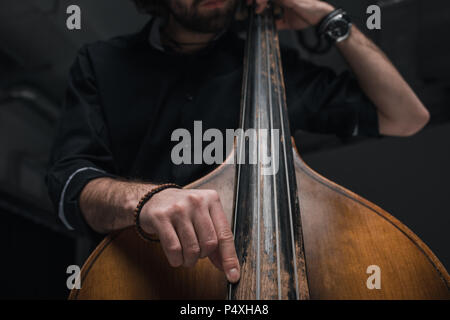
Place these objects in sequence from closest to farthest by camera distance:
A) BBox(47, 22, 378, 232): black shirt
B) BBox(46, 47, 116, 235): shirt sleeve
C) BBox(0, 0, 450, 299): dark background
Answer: BBox(46, 47, 116, 235): shirt sleeve, BBox(47, 22, 378, 232): black shirt, BBox(0, 0, 450, 299): dark background

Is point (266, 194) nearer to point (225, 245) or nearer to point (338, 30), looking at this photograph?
point (225, 245)

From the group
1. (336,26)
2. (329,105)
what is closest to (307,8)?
(336,26)

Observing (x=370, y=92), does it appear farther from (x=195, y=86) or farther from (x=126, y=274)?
(x=126, y=274)

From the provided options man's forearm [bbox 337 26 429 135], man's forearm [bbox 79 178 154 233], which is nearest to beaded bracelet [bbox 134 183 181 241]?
man's forearm [bbox 79 178 154 233]

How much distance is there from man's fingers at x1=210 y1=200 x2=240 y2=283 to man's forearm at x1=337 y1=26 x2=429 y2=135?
0.59m

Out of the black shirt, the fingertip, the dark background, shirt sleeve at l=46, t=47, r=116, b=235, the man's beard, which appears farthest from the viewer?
the dark background

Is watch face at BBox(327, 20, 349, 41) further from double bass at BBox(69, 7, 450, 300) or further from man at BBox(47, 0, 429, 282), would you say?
double bass at BBox(69, 7, 450, 300)

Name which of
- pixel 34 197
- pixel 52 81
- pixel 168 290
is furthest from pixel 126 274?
pixel 34 197

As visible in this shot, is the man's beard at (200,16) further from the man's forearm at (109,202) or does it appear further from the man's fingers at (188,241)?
the man's fingers at (188,241)

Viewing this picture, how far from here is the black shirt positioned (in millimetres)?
699

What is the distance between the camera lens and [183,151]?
73 centimetres

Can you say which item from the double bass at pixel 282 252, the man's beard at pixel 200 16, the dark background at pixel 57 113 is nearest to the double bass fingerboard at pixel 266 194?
the double bass at pixel 282 252

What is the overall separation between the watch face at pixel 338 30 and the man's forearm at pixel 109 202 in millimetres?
577

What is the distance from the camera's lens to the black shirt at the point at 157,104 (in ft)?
2.29
